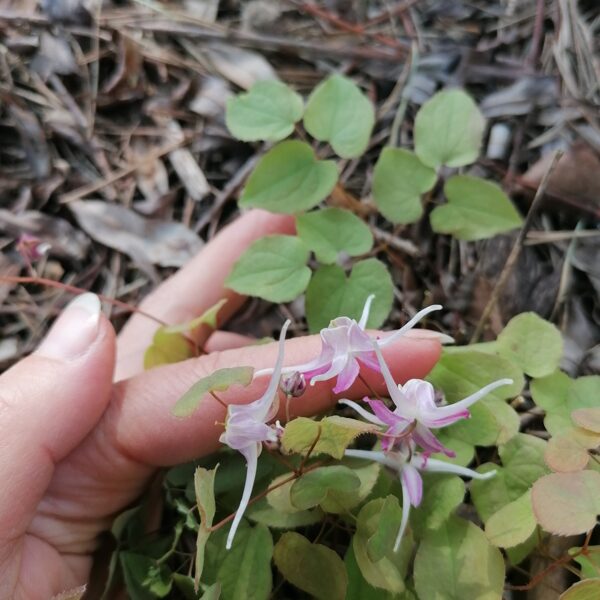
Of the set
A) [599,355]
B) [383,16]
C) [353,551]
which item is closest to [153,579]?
[353,551]

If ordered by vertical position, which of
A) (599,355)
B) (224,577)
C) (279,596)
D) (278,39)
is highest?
(278,39)

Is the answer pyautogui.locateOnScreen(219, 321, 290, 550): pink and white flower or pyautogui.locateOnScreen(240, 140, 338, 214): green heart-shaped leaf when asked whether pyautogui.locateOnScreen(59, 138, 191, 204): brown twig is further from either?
pyautogui.locateOnScreen(219, 321, 290, 550): pink and white flower

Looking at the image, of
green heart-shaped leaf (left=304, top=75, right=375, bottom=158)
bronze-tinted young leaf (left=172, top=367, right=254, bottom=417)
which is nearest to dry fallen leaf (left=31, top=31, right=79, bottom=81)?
green heart-shaped leaf (left=304, top=75, right=375, bottom=158)

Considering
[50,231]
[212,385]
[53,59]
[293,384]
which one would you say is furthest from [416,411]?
[53,59]

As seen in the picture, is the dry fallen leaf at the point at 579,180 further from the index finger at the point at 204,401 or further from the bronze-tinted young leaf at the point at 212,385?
the bronze-tinted young leaf at the point at 212,385

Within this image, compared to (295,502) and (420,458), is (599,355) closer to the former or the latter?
(420,458)

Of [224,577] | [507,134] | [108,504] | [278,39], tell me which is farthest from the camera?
[278,39]

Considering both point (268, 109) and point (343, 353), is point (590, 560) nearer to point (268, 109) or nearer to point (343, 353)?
point (343, 353)
